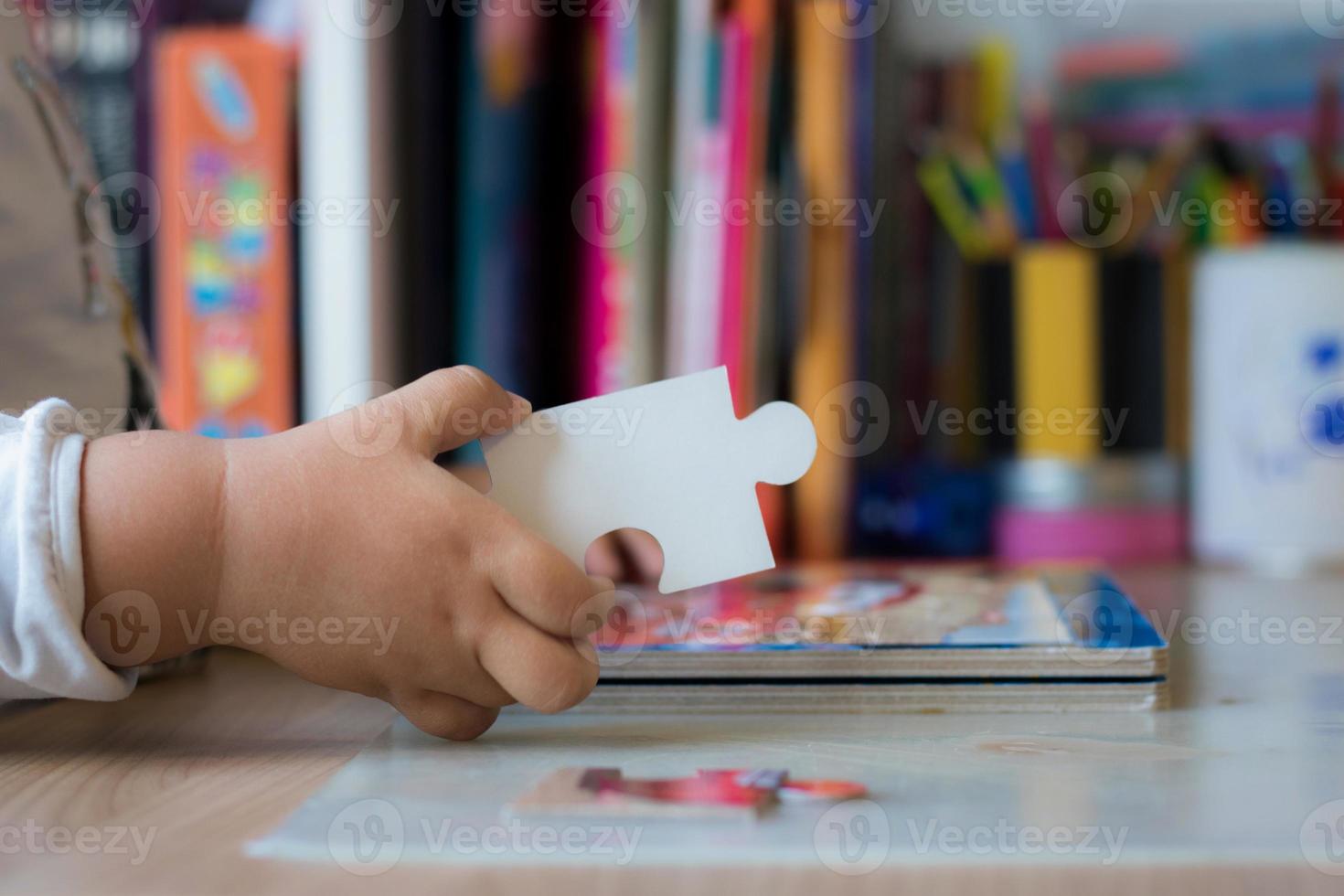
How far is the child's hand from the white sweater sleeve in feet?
0.04

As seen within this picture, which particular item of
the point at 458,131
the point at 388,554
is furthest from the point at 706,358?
the point at 388,554

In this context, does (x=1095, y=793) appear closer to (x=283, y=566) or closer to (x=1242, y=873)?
(x=1242, y=873)

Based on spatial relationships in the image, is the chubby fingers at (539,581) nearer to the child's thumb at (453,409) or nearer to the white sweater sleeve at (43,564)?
the child's thumb at (453,409)

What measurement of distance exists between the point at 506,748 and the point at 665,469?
0.41 ft

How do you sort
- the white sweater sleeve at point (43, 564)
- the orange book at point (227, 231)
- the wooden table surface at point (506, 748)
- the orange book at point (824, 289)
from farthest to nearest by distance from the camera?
the orange book at point (824, 289) → the orange book at point (227, 231) → the white sweater sleeve at point (43, 564) → the wooden table surface at point (506, 748)

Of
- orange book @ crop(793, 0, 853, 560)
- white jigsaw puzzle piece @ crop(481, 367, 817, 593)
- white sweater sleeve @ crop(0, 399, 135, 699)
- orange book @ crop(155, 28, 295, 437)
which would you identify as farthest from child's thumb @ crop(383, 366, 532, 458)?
orange book @ crop(793, 0, 853, 560)

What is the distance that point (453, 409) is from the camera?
514 mm

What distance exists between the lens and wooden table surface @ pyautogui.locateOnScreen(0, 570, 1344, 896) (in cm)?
34

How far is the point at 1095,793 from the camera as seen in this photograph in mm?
423

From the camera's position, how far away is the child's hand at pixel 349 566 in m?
0.49

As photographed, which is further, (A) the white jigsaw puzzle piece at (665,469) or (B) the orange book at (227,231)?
(B) the orange book at (227,231)

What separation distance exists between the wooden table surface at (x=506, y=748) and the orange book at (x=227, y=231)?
0.28 metres

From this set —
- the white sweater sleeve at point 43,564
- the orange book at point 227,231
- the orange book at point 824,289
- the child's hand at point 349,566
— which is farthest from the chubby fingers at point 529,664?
the orange book at point 824,289

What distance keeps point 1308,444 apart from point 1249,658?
476mm
